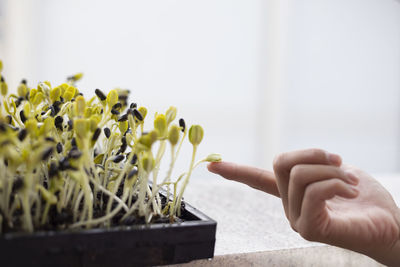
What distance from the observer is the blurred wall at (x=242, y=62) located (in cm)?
301

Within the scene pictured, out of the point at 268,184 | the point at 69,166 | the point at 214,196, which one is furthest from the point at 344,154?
the point at 69,166

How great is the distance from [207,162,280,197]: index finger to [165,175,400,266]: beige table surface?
9 centimetres

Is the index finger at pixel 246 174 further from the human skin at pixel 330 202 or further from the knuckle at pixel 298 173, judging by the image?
the knuckle at pixel 298 173

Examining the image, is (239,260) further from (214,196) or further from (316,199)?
(214,196)

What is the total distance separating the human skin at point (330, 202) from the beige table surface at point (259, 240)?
0.21 feet

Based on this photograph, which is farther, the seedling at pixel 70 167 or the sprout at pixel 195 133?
the sprout at pixel 195 133

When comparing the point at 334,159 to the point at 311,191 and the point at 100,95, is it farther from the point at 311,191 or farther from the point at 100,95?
the point at 100,95

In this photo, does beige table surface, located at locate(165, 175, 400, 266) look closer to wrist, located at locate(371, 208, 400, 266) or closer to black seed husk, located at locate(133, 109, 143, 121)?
wrist, located at locate(371, 208, 400, 266)

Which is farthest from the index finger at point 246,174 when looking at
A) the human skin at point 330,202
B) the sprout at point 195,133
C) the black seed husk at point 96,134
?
the black seed husk at point 96,134

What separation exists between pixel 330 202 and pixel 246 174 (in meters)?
0.14

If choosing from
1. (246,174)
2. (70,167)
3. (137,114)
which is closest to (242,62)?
(246,174)

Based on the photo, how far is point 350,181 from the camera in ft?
1.52

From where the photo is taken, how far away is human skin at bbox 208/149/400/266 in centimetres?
46

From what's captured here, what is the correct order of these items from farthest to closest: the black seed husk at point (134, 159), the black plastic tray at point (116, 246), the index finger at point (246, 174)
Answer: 1. the index finger at point (246, 174)
2. the black seed husk at point (134, 159)
3. the black plastic tray at point (116, 246)
